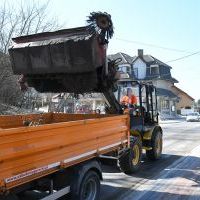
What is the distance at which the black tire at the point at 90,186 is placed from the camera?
21.4 ft

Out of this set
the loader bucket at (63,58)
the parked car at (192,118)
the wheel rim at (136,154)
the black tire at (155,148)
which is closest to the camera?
the loader bucket at (63,58)

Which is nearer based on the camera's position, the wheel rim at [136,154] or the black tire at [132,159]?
the black tire at [132,159]

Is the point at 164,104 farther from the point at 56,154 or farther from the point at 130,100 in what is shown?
the point at 56,154

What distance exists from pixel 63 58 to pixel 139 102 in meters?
3.98

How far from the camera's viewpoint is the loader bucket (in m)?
8.22

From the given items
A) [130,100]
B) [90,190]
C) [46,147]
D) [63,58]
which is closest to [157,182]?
[90,190]

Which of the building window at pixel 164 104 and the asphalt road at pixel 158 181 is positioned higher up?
the building window at pixel 164 104

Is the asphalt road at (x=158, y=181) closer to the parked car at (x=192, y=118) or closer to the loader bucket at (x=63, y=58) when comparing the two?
the loader bucket at (x=63, y=58)

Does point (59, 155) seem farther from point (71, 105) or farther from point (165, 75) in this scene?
point (165, 75)

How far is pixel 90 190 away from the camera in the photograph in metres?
6.94

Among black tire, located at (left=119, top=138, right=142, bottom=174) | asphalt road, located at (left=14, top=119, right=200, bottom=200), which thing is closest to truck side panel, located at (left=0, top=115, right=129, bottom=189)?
asphalt road, located at (left=14, top=119, right=200, bottom=200)

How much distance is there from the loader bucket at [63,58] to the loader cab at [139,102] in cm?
269

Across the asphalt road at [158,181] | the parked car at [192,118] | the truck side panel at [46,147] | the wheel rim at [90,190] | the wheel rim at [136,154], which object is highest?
the parked car at [192,118]

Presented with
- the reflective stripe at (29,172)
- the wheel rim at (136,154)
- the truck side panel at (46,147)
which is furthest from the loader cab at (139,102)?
the reflective stripe at (29,172)
